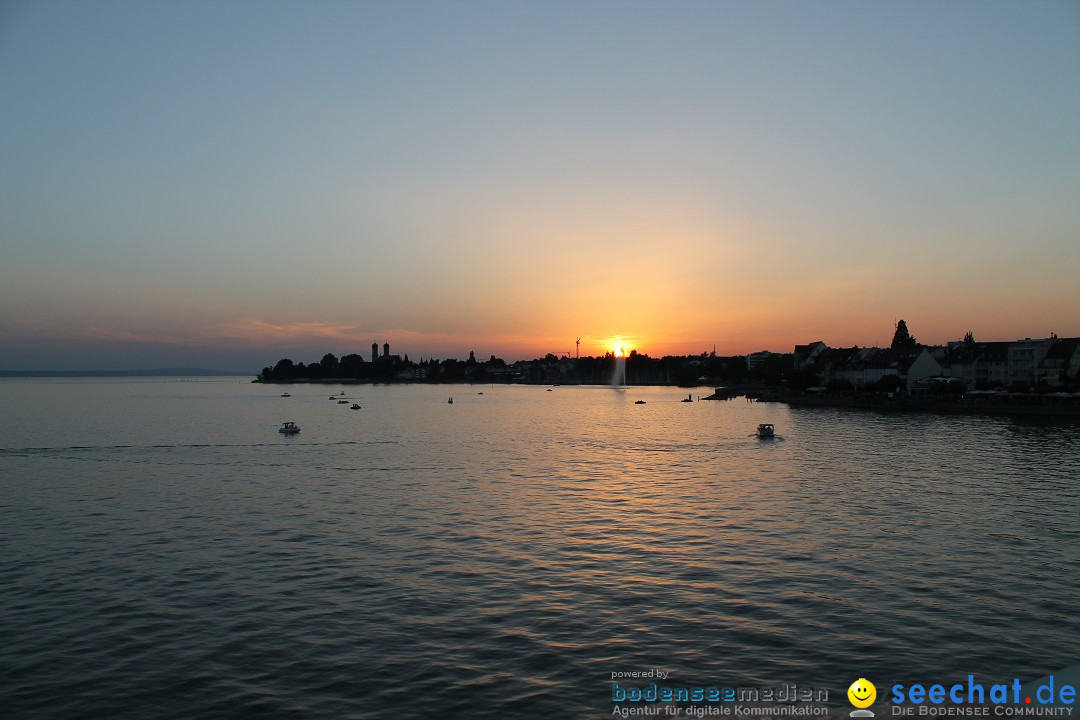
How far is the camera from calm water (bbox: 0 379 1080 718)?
59.1ft

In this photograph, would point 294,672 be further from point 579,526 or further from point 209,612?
point 579,526

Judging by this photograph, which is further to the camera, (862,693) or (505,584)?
(505,584)

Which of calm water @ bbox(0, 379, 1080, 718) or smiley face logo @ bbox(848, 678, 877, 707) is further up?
smiley face logo @ bbox(848, 678, 877, 707)

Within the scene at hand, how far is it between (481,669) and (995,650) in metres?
14.0

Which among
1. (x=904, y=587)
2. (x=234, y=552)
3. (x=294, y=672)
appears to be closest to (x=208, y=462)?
(x=234, y=552)

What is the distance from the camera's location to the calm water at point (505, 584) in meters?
18.0

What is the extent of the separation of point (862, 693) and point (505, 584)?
12.9m

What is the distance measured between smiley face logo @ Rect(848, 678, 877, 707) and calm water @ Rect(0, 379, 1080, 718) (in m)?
0.70

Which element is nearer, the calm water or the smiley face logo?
the smiley face logo

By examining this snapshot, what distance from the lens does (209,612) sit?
907 inches

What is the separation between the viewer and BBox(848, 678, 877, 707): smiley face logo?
15.9 meters

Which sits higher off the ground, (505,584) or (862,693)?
(862,693)

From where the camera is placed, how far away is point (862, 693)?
53.8 ft

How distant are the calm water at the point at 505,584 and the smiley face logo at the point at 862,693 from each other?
0.70 m
